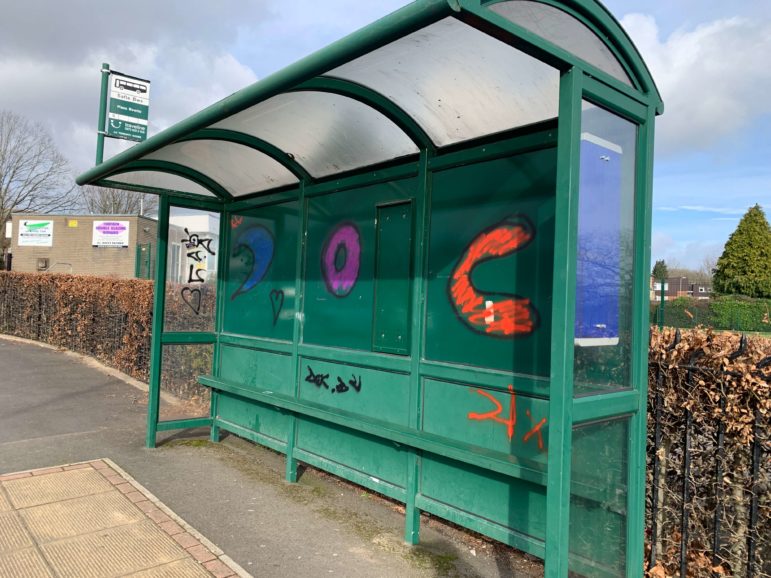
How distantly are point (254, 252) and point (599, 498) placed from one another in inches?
157

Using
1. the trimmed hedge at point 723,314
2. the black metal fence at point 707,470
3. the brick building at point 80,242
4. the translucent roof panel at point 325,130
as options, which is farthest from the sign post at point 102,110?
the brick building at point 80,242

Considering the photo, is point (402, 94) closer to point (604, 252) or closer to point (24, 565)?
point (604, 252)

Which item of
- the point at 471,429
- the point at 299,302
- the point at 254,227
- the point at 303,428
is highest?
the point at 254,227

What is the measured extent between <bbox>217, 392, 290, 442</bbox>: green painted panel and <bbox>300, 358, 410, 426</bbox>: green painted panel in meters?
0.47

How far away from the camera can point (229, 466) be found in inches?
209

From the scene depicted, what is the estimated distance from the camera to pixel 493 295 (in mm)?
3449

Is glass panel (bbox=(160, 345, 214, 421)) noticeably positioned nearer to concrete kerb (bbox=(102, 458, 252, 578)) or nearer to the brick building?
concrete kerb (bbox=(102, 458, 252, 578))

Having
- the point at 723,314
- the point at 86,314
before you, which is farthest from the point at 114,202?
the point at 723,314

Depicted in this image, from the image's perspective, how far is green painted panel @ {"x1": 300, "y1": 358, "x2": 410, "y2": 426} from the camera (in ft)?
13.1

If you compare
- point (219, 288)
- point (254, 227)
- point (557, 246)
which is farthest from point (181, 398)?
point (557, 246)

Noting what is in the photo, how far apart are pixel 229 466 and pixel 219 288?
5.99ft

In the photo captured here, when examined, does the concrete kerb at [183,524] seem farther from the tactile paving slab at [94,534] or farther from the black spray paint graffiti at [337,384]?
the black spray paint graffiti at [337,384]

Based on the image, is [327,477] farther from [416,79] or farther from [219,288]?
[416,79]

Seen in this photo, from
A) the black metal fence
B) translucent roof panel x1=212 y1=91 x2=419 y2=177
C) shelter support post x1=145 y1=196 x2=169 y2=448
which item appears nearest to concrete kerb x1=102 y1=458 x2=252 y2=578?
shelter support post x1=145 y1=196 x2=169 y2=448
